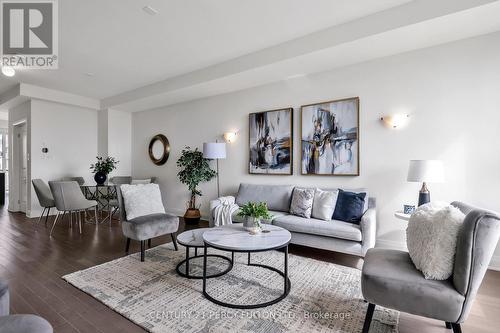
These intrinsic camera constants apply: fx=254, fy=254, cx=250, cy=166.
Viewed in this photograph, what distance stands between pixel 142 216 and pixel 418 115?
3734 mm

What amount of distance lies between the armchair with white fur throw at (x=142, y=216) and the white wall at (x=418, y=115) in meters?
1.84

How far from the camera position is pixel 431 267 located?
5.21ft

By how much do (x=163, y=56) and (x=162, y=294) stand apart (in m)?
3.24

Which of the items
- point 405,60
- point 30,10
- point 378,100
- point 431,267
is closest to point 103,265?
point 30,10

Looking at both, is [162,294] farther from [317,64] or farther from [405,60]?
[405,60]

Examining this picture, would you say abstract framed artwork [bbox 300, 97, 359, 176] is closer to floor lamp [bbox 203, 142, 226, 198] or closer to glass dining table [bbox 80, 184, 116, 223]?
floor lamp [bbox 203, 142, 226, 198]

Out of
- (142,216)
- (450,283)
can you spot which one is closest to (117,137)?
(142,216)

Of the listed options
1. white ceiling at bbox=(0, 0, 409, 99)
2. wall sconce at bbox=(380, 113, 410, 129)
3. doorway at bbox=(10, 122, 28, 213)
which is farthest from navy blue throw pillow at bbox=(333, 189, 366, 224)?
doorway at bbox=(10, 122, 28, 213)

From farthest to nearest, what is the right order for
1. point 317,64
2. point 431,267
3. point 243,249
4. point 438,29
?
point 317,64 → point 438,29 → point 243,249 → point 431,267

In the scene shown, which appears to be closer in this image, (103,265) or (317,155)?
(103,265)

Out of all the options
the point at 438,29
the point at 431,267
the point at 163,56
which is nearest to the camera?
the point at 431,267

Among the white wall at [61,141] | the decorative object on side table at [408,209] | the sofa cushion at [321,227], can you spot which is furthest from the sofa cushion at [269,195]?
the white wall at [61,141]

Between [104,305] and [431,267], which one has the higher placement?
[431,267]

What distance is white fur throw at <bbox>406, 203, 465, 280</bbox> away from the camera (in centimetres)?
156
